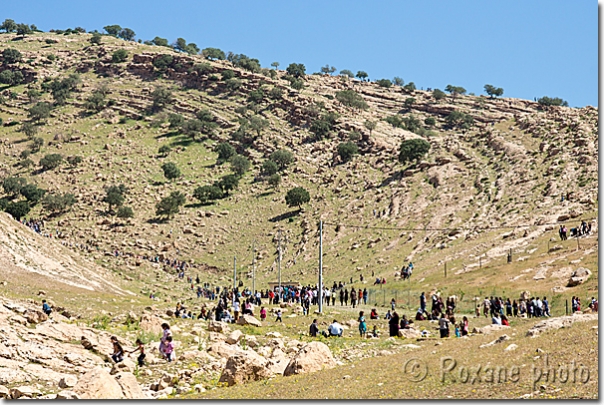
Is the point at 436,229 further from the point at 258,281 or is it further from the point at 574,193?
the point at 258,281

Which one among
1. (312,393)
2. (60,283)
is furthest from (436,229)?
(312,393)

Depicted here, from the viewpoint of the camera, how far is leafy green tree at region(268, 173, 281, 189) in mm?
90750

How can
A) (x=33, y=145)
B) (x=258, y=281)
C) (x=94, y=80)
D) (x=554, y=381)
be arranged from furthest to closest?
(x=94, y=80) < (x=33, y=145) < (x=258, y=281) < (x=554, y=381)

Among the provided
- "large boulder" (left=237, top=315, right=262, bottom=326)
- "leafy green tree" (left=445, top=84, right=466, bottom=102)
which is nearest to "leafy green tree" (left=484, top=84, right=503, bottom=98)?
"leafy green tree" (left=445, top=84, right=466, bottom=102)

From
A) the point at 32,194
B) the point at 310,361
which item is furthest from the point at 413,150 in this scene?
the point at 310,361

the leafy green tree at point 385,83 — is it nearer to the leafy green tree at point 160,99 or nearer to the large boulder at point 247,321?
the leafy green tree at point 160,99

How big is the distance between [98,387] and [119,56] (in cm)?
14273

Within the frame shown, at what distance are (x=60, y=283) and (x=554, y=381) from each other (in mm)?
32738

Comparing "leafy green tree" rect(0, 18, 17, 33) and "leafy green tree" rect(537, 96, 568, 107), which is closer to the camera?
"leafy green tree" rect(537, 96, 568, 107)

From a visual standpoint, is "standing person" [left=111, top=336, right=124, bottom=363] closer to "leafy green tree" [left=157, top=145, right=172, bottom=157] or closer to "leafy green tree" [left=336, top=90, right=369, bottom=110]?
"leafy green tree" [left=157, top=145, right=172, bottom=157]

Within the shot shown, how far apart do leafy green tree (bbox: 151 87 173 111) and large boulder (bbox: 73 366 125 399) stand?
Result: 112m

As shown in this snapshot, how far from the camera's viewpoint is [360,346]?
23422mm

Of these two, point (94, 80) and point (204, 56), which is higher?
point (204, 56)

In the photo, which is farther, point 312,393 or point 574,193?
point 574,193
